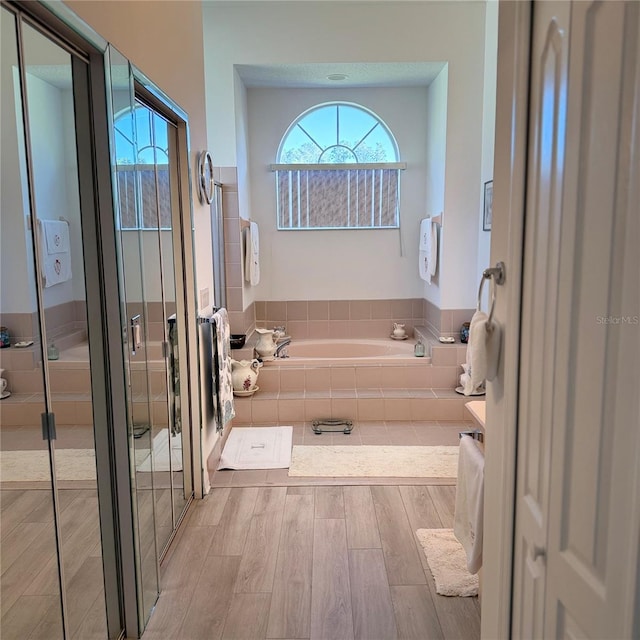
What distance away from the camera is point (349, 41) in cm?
440

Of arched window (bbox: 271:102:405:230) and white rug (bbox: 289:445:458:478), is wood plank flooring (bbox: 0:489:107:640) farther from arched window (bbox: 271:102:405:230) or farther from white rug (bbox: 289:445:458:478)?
arched window (bbox: 271:102:405:230)

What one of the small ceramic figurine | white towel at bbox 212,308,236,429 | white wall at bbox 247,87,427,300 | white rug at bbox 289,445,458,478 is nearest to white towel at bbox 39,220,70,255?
white towel at bbox 212,308,236,429

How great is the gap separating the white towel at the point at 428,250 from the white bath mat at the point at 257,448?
6.28 feet

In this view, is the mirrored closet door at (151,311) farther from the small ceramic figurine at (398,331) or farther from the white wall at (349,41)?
the small ceramic figurine at (398,331)

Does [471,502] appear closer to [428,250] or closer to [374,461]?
[374,461]

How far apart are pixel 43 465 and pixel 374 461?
2.45 metres

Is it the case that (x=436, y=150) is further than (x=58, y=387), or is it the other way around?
(x=436, y=150)

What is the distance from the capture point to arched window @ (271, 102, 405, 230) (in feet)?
17.7

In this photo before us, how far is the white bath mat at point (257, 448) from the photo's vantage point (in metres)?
3.57

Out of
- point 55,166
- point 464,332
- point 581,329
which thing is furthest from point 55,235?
point 464,332

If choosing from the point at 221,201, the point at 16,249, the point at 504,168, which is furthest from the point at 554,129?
the point at 221,201

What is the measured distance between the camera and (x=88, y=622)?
5.98 ft

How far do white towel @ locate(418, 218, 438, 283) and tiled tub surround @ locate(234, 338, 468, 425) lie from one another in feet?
2.54

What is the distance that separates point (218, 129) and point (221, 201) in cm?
58
